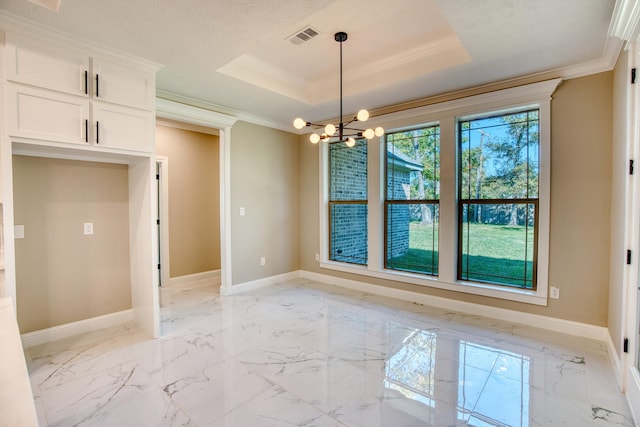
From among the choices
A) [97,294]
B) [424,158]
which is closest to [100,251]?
[97,294]

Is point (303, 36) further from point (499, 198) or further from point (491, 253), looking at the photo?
point (491, 253)

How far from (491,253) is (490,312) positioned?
678mm

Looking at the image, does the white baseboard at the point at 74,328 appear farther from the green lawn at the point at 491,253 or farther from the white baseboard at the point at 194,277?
the green lawn at the point at 491,253

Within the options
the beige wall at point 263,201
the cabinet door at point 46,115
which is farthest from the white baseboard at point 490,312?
the cabinet door at point 46,115

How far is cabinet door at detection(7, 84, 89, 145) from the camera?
2.25m

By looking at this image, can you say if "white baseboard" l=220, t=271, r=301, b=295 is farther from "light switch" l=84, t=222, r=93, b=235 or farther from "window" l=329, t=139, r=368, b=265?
"light switch" l=84, t=222, r=93, b=235

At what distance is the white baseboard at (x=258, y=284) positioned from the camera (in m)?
4.45

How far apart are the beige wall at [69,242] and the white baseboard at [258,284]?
51.6 inches

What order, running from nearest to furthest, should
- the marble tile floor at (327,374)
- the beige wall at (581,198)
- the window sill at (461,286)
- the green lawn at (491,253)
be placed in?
the marble tile floor at (327,374) → the beige wall at (581,198) → the window sill at (461,286) → the green lawn at (491,253)

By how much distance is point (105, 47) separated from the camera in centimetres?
258

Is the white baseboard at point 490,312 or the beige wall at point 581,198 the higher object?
the beige wall at point 581,198

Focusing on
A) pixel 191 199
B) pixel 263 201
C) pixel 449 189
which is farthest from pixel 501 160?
pixel 191 199

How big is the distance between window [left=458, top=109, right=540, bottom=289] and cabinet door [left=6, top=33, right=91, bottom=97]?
12.9 feet

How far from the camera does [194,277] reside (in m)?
5.32
